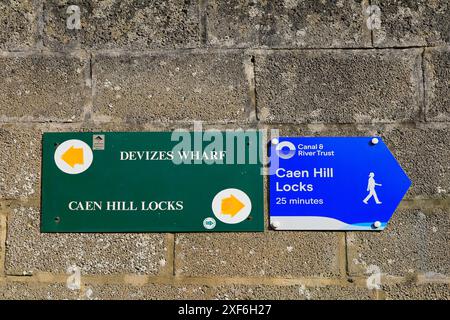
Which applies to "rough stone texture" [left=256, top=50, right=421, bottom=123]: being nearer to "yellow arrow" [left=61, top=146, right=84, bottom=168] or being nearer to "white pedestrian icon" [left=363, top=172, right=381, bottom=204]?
"white pedestrian icon" [left=363, top=172, right=381, bottom=204]

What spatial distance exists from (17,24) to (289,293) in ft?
5.02

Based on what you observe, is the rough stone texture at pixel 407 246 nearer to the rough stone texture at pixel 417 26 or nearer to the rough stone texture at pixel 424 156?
the rough stone texture at pixel 424 156

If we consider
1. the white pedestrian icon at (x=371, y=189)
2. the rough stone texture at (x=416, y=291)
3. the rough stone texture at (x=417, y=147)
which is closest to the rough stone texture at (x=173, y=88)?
the rough stone texture at (x=417, y=147)

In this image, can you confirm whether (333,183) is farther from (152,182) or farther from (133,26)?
(133,26)

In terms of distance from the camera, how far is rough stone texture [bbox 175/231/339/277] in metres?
2.38

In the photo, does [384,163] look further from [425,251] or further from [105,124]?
[105,124]

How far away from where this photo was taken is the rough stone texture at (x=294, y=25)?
247 centimetres

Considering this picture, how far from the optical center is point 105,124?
2457mm

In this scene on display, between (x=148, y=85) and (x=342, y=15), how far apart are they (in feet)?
2.70

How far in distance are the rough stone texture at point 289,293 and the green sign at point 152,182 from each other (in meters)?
0.23

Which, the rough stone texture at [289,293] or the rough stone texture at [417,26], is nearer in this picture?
the rough stone texture at [289,293]

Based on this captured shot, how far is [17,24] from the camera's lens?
2.52m

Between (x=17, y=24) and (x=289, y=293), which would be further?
(x=17, y=24)

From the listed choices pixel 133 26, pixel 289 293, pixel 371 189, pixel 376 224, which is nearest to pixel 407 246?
pixel 376 224
